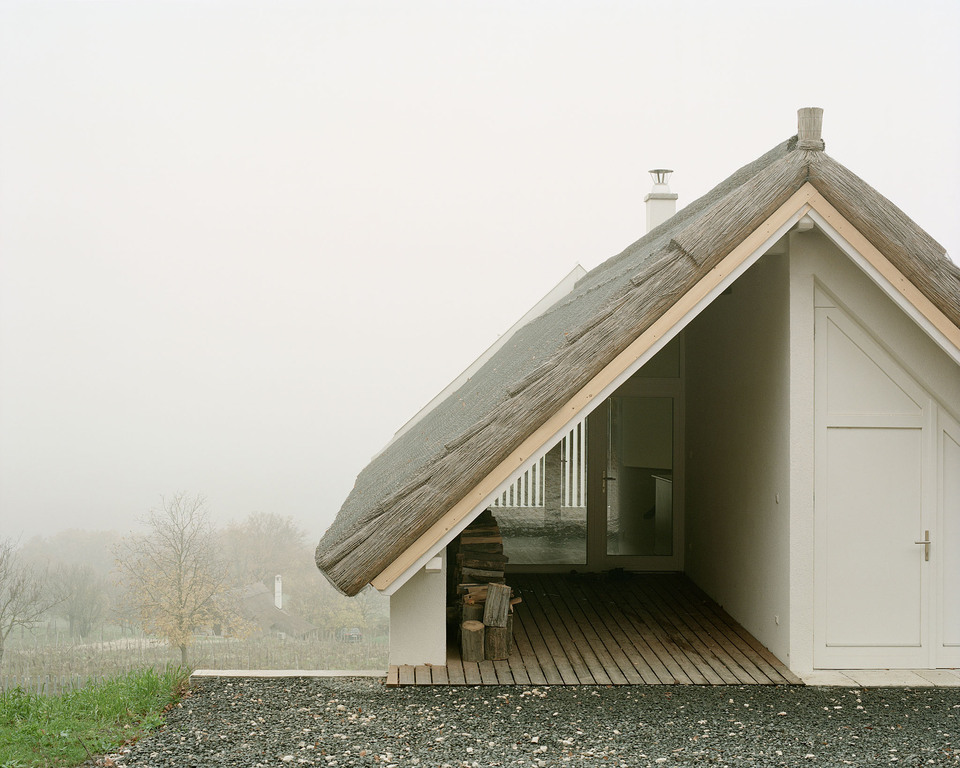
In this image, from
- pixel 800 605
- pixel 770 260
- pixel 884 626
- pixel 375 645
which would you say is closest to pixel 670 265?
pixel 770 260

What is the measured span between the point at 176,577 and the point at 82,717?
20.1 metres

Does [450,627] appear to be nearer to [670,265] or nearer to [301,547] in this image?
[670,265]

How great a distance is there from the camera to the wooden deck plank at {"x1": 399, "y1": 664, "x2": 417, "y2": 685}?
5.74m

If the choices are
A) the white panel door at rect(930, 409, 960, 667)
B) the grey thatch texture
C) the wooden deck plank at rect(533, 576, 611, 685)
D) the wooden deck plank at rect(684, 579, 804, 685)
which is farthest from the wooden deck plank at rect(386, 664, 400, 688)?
the white panel door at rect(930, 409, 960, 667)

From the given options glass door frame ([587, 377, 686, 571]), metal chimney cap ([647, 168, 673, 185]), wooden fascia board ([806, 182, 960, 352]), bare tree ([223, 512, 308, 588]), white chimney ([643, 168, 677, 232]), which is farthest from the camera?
bare tree ([223, 512, 308, 588])

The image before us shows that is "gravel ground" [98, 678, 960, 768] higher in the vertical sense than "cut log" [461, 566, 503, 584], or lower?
lower

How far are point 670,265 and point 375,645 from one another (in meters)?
19.7

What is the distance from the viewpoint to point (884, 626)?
6.00 m

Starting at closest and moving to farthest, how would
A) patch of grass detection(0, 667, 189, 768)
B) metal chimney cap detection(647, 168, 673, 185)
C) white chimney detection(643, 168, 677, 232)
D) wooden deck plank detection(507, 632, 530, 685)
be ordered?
patch of grass detection(0, 667, 189, 768) → wooden deck plank detection(507, 632, 530, 685) → white chimney detection(643, 168, 677, 232) → metal chimney cap detection(647, 168, 673, 185)

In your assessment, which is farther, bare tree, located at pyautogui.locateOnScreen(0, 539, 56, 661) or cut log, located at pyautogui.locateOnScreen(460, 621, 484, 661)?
bare tree, located at pyautogui.locateOnScreen(0, 539, 56, 661)

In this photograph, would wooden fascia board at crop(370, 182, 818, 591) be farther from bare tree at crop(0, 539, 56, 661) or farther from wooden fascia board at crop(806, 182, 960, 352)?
bare tree at crop(0, 539, 56, 661)

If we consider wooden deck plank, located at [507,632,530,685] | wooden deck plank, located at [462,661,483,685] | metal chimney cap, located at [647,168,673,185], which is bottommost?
wooden deck plank, located at [507,632,530,685]

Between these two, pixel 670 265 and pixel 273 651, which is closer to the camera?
pixel 670 265

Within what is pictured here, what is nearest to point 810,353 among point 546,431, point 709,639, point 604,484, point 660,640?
point 546,431
